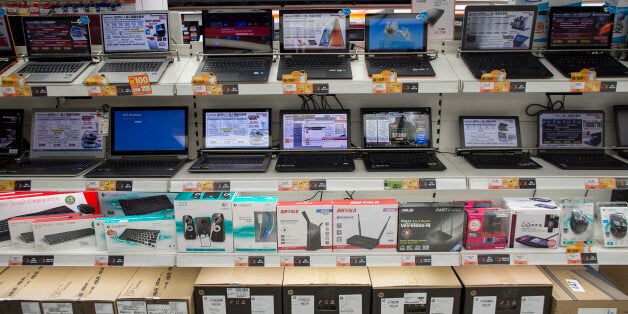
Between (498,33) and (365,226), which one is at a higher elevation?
(498,33)

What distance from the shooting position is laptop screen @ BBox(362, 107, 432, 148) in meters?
2.53

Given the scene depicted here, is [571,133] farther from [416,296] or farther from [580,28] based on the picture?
[416,296]

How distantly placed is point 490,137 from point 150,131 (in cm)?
195

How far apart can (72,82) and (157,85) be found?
432 millimetres

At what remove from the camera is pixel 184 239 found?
2.21 m

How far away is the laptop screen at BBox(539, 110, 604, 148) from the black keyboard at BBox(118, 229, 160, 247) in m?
2.18

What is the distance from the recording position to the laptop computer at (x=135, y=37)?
2406 mm

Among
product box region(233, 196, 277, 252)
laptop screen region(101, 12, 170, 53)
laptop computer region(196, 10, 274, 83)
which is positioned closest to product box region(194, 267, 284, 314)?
product box region(233, 196, 277, 252)

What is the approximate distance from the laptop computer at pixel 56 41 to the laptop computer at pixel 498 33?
2043 mm

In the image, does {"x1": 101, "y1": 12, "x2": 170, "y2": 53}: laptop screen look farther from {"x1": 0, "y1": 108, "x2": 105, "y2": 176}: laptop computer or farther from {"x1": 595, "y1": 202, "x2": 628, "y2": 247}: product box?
{"x1": 595, "y1": 202, "x2": 628, "y2": 247}: product box

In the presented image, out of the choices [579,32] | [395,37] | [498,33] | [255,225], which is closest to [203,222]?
[255,225]

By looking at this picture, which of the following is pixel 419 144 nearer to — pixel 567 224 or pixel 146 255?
pixel 567 224

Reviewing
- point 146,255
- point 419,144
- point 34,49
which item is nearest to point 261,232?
point 146,255

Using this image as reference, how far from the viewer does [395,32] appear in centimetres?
243
